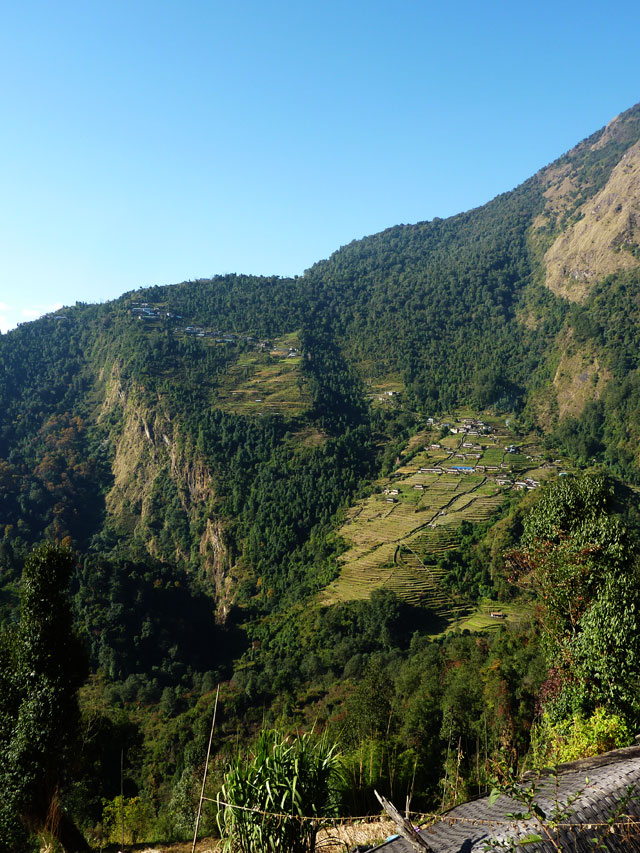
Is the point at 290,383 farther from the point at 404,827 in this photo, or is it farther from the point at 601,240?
the point at 404,827

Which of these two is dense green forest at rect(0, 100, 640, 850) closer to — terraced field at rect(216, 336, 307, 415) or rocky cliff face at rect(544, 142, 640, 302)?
terraced field at rect(216, 336, 307, 415)

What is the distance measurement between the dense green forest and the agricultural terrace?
2.48ft

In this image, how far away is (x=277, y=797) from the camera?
18.2 feet

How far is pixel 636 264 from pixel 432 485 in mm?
65827

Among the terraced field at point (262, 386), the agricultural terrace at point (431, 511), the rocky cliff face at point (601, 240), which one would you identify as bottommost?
the agricultural terrace at point (431, 511)

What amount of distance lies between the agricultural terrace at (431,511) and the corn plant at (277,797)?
128 feet

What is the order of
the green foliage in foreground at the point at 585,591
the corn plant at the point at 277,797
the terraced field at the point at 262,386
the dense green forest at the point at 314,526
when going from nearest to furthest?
the corn plant at the point at 277,797, the green foliage in foreground at the point at 585,591, the dense green forest at the point at 314,526, the terraced field at the point at 262,386

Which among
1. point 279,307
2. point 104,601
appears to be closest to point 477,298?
point 279,307

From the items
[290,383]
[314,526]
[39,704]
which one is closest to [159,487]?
[314,526]

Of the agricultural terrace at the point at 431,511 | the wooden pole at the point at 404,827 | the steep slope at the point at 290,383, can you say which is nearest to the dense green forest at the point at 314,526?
the steep slope at the point at 290,383

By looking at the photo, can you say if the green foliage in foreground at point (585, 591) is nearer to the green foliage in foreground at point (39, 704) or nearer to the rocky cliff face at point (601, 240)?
the green foliage in foreground at point (39, 704)

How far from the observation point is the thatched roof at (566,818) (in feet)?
14.9

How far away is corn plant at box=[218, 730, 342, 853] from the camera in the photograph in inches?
208

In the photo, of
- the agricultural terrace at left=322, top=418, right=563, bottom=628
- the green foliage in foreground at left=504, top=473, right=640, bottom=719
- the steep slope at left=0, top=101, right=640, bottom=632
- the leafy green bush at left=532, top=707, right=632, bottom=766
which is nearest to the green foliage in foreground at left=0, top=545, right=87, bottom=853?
the leafy green bush at left=532, top=707, right=632, bottom=766
